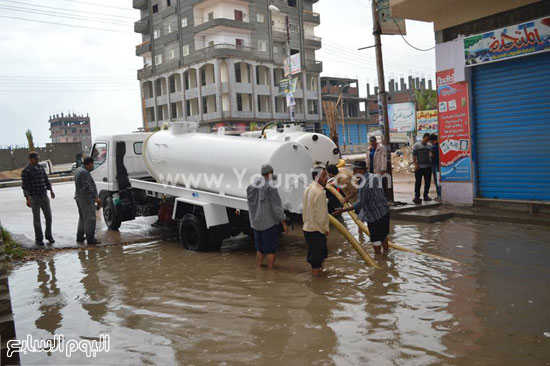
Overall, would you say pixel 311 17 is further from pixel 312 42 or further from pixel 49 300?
pixel 49 300

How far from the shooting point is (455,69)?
442 inches

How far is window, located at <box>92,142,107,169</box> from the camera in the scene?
11.6 meters

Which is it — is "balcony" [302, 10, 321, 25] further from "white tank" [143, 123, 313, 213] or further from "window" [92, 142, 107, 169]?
"white tank" [143, 123, 313, 213]

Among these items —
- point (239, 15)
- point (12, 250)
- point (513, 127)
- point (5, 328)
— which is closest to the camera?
point (5, 328)

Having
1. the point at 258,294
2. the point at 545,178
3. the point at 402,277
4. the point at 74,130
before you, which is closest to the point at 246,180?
the point at 258,294

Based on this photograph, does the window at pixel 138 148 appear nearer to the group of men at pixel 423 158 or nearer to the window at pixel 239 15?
the group of men at pixel 423 158

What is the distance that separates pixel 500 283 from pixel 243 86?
141ft

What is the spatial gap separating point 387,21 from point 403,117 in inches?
924

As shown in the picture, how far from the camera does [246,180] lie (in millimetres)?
7973

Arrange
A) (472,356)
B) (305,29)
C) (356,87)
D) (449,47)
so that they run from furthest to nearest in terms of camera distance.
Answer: (356,87), (305,29), (449,47), (472,356)

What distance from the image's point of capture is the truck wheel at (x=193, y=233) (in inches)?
339

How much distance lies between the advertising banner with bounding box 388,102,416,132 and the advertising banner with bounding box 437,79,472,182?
23.1m

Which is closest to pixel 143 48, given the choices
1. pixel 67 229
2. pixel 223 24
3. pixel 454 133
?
pixel 223 24

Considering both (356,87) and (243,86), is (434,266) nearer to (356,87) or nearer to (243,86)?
(243,86)
